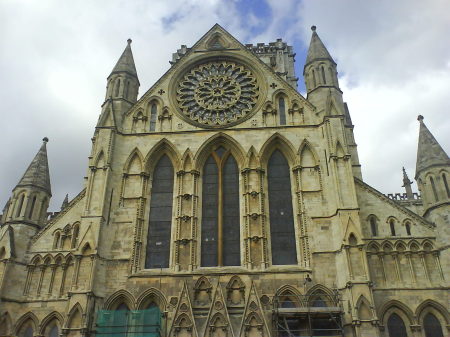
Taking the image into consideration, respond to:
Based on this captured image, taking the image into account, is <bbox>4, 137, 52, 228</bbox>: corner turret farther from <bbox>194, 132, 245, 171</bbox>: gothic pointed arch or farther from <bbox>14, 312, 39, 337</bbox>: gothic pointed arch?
<bbox>194, 132, 245, 171</bbox>: gothic pointed arch

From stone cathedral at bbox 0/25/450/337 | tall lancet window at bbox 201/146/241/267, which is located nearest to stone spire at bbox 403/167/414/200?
stone cathedral at bbox 0/25/450/337

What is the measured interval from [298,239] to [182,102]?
9544 millimetres

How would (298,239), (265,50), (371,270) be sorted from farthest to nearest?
(265,50)
(298,239)
(371,270)

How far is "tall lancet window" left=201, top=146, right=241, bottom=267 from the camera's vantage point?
19781 millimetres

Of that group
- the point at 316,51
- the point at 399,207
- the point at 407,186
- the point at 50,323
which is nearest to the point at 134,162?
the point at 50,323

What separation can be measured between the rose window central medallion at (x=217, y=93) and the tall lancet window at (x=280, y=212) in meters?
3.24

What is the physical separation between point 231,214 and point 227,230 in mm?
801

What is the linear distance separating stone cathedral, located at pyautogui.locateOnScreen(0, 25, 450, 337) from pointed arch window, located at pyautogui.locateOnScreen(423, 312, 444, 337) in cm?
4

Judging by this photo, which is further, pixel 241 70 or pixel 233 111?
pixel 241 70

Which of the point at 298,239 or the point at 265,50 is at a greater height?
the point at 265,50

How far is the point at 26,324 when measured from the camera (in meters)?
18.5

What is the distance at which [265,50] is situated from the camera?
42969 mm

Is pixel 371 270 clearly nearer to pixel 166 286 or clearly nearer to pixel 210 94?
pixel 166 286

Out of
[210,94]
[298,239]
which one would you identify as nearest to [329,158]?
[298,239]
